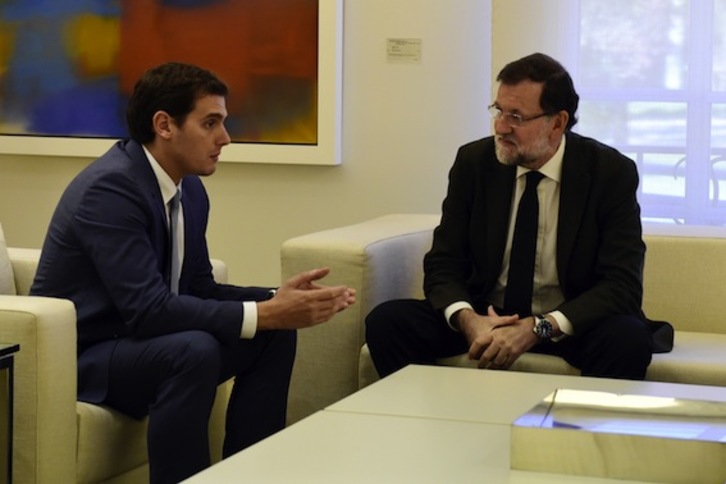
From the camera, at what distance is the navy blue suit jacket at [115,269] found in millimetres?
3123

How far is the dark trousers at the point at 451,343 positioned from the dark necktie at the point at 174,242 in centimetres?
63

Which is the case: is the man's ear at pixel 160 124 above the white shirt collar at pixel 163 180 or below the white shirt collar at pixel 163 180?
above

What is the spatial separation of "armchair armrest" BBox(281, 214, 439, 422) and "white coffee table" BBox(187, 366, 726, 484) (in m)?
0.85

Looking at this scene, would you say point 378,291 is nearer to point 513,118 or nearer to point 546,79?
point 513,118

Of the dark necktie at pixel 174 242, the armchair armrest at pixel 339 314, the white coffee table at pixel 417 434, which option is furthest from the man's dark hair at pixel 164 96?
the white coffee table at pixel 417 434

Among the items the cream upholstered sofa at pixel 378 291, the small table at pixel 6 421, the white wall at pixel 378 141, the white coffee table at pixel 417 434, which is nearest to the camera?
the white coffee table at pixel 417 434

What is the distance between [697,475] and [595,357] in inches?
58.0

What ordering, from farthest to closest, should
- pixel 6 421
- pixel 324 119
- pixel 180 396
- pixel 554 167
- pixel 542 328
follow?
pixel 324 119 → pixel 554 167 → pixel 542 328 → pixel 180 396 → pixel 6 421

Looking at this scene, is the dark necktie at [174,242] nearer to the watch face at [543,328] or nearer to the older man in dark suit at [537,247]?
the older man in dark suit at [537,247]

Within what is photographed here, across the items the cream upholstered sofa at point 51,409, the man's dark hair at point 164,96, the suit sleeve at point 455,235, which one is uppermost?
the man's dark hair at point 164,96

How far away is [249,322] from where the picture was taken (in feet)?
10.5

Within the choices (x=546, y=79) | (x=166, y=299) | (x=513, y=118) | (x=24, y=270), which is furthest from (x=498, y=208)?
(x=24, y=270)

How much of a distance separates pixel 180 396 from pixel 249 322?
30cm

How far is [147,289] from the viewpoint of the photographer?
3111 mm
